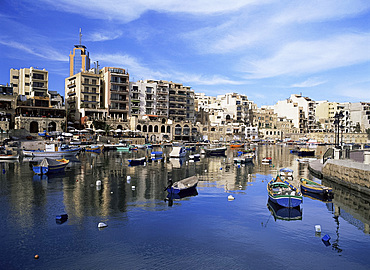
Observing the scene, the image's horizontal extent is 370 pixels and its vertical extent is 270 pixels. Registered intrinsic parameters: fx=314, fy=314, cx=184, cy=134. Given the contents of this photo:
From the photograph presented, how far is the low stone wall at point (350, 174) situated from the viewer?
29572 millimetres

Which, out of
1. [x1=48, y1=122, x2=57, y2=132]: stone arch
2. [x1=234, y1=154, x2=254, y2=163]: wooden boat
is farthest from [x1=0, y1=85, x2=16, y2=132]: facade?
[x1=234, y1=154, x2=254, y2=163]: wooden boat

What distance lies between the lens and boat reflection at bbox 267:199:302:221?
23219mm

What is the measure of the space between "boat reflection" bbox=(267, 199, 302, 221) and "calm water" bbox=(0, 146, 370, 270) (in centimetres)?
22

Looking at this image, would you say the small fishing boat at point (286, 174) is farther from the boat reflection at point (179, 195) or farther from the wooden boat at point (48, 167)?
the wooden boat at point (48, 167)

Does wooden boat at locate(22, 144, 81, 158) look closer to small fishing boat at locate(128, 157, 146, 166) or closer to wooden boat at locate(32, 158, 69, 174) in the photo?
small fishing boat at locate(128, 157, 146, 166)

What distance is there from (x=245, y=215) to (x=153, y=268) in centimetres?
1053

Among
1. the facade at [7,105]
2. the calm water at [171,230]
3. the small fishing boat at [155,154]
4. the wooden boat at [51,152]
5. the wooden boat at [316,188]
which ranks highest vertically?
A: the facade at [7,105]

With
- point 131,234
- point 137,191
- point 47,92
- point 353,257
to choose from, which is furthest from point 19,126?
point 353,257

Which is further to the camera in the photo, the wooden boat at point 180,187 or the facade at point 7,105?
the facade at point 7,105


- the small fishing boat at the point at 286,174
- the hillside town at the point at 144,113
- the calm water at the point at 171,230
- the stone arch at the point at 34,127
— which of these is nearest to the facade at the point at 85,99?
the hillside town at the point at 144,113

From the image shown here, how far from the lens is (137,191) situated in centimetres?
3141

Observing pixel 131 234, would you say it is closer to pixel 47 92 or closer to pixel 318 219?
pixel 318 219

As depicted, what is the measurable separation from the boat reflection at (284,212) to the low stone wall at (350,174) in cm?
906

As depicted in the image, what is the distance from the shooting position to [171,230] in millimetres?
20172
